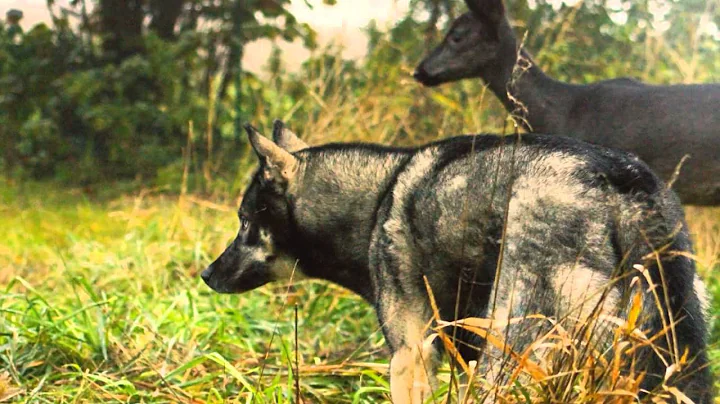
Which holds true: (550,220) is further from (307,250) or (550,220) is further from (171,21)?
(171,21)

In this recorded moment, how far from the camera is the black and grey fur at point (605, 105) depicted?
494cm

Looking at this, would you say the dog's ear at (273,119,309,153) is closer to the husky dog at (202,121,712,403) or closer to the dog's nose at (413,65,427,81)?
the husky dog at (202,121,712,403)

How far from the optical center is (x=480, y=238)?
8.92ft

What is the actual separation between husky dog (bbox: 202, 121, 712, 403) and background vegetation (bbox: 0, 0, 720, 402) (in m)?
0.42

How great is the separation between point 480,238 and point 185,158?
Result: 6446mm

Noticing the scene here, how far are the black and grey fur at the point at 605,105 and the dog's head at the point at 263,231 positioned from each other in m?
1.78

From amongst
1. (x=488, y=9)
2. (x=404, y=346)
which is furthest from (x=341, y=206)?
(x=488, y=9)

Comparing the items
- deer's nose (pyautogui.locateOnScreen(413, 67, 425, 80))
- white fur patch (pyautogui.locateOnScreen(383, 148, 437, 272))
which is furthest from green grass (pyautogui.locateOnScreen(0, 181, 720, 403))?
deer's nose (pyautogui.locateOnScreen(413, 67, 425, 80))

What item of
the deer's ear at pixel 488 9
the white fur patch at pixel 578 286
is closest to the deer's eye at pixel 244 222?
the white fur patch at pixel 578 286

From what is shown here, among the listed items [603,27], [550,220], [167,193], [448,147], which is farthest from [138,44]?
[550,220]

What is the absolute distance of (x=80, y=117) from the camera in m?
9.64

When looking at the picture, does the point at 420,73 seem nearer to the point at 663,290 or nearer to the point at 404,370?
the point at 404,370

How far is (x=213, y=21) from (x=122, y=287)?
4.49 meters

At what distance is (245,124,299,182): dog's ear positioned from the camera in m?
3.39
